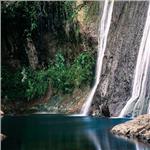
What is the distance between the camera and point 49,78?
36.9m

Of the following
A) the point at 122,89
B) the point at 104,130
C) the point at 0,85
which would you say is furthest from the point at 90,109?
the point at 104,130

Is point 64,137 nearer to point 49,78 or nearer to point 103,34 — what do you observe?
point 103,34

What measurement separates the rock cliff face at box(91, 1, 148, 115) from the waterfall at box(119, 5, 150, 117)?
379 millimetres

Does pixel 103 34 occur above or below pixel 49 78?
above

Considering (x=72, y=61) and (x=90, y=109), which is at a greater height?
(x=72, y=61)

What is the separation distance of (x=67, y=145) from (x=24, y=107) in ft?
54.8

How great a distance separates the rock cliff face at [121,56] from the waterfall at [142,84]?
379 mm

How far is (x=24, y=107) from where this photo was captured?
35531 millimetres

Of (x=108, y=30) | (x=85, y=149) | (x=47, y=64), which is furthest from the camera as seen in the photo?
(x=47, y=64)

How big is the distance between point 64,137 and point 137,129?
2.54m

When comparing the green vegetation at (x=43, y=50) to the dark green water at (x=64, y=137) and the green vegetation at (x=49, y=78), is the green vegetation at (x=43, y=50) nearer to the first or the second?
the green vegetation at (x=49, y=78)

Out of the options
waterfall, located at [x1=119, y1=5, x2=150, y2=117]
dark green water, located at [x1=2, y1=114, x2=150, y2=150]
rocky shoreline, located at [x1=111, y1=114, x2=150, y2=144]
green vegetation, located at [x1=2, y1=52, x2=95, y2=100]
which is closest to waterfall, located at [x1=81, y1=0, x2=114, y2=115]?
green vegetation, located at [x1=2, y1=52, x2=95, y2=100]

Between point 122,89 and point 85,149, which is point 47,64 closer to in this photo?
point 122,89

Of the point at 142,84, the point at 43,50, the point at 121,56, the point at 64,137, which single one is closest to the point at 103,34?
the point at 121,56
